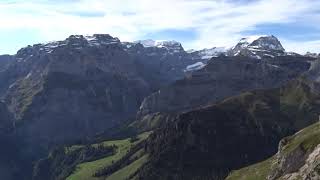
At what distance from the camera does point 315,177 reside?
196500mm

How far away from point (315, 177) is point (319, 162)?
5.36 meters

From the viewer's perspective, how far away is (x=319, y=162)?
198750mm
